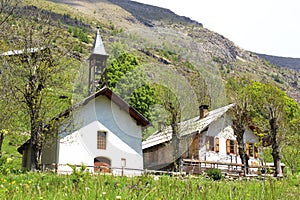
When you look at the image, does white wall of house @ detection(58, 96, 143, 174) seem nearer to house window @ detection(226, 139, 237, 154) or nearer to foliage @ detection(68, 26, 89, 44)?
house window @ detection(226, 139, 237, 154)

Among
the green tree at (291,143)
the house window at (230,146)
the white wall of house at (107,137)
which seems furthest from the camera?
the house window at (230,146)

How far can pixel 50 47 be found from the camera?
2144cm

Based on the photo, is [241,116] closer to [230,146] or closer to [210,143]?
[210,143]

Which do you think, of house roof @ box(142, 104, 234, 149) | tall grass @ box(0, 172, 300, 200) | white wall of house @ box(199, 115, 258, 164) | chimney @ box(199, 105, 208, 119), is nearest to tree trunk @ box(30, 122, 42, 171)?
house roof @ box(142, 104, 234, 149)

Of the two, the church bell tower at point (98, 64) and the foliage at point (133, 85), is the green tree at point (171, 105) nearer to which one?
the foliage at point (133, 85)

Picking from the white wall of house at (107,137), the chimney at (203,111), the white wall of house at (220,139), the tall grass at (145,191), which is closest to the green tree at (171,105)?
the white wall of house at (107,137)

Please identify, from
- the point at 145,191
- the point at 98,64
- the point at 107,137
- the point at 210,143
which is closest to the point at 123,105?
the point at 107,137

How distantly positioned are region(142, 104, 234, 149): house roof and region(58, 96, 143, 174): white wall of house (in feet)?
9.32

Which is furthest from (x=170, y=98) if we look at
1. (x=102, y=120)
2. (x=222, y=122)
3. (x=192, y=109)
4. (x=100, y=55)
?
(x=100, y=55)

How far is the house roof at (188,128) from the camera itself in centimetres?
3072

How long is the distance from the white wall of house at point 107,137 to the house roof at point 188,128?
2.84 meters

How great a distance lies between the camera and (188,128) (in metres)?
30.7

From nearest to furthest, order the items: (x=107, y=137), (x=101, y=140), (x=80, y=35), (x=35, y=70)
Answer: (x=35, y=70), (x=101, y=140), (x=107, y=137), (x=80, y=35)

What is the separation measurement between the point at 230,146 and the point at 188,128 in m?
9.26
